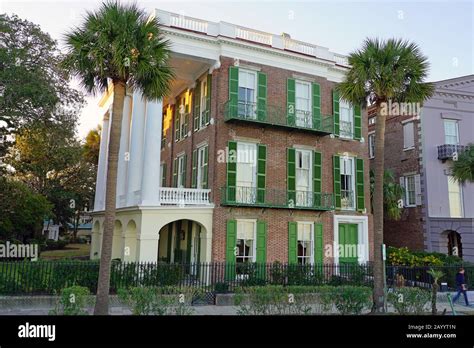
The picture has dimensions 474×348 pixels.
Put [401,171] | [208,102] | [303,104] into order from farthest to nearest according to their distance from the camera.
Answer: [401,171]
[303,104]
[208,102]

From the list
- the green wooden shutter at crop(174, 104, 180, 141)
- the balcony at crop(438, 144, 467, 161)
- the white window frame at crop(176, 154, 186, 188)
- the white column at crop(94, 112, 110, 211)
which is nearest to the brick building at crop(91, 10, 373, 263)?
the white window frame at crop(176, 154, 186, 188)

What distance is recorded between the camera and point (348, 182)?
2334cm

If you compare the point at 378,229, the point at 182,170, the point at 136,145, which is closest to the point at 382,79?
the point at 378,229

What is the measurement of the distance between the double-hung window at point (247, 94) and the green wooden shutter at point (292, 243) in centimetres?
594

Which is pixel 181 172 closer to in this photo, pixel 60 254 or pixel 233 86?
pixel 233 86

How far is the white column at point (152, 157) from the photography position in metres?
18.5

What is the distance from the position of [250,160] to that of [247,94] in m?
3.49

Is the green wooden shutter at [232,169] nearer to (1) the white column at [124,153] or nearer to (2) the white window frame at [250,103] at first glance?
(2) the white window frame at [250,103]

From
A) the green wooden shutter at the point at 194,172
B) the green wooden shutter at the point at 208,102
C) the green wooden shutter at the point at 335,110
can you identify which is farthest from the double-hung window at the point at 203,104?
the green wooden shutter at the point at 335,110

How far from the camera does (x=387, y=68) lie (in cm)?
1426

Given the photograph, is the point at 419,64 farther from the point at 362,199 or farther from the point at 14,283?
the point at 14,283

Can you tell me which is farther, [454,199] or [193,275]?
[454,199]

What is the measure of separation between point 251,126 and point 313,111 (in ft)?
12.9
